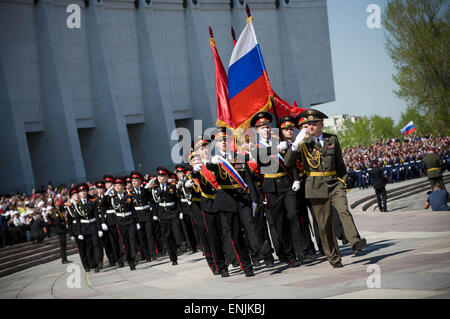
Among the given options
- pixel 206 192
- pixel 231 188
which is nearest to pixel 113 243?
pixel 206 192

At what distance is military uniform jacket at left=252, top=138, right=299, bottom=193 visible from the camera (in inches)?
365

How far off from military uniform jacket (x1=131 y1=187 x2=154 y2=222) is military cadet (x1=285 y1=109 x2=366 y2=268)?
6846 mm

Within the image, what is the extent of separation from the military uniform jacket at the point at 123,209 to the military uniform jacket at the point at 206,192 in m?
4.64

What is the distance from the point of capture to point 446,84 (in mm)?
37250

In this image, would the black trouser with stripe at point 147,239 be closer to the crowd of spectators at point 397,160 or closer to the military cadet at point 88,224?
the military cadet at point 88,224

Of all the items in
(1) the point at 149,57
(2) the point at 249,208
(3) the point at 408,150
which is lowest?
(3) the point at 408,150

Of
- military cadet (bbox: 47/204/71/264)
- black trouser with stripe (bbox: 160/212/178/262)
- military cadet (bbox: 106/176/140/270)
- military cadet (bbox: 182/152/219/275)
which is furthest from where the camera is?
military cadet (bbox: 47/204/71/264)

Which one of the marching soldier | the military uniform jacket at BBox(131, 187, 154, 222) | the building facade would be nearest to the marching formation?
the military uniform jacket at BBox(131, 187, 154, 222)

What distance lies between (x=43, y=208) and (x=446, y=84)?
27.1 metres

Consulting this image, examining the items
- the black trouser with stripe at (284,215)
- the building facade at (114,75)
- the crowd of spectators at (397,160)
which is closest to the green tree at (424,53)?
the crowd of spectators at (397,160)

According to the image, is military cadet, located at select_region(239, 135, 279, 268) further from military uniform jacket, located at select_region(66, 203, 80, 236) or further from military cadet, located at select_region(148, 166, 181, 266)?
military uniform jacket, located at select_region(66, 203, 80, 236)

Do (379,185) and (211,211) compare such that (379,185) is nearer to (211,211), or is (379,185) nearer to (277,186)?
(277,186)

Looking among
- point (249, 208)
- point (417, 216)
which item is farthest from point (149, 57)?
point (249, 208)
